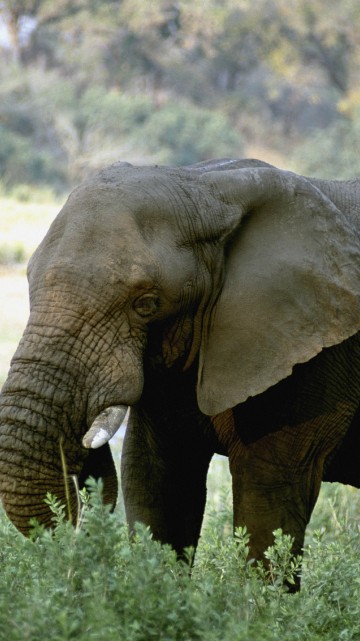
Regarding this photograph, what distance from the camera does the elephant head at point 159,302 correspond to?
166 inches

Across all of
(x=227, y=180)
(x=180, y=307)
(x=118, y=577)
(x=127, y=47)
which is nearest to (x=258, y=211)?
(x=227, y=180)

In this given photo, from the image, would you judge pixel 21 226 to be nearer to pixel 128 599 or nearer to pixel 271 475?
pixel 271 475

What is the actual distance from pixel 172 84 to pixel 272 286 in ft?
136

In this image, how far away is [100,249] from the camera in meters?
4.34

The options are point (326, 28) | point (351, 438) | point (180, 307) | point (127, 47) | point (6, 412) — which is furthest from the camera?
point (127, 47)

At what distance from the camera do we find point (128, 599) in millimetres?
3533

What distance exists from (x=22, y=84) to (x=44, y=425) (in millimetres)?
33819

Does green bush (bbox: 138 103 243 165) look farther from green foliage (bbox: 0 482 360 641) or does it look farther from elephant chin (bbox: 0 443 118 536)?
green foliage (bbox: 0 482 360 641)

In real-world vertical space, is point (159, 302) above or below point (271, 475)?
above

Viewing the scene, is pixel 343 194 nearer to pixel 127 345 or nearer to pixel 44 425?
pixel 127 345

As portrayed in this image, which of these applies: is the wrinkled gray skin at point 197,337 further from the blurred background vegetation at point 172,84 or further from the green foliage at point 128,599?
the blurred background vegetation at point 172,84

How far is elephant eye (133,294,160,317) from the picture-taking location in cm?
440

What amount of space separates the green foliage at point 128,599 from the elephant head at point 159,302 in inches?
16.4

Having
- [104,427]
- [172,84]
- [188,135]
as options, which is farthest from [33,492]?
[172,84]
